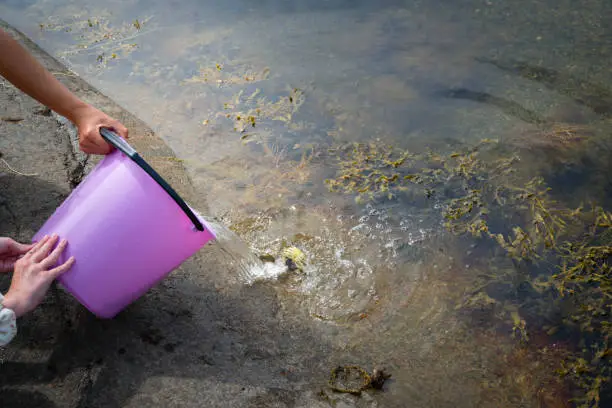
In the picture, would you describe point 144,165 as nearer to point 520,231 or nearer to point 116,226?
point 116,226

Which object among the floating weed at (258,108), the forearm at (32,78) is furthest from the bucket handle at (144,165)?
the floating weed at (258,108)

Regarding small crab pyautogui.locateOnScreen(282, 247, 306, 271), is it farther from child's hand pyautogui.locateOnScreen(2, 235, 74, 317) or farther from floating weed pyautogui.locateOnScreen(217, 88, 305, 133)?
floating weed pyautogui.locateOnScreen(217, 88, 305, 133)

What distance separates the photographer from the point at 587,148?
302cm

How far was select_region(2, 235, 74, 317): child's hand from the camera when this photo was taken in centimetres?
161

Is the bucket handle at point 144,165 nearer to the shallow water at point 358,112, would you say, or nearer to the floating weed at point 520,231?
the shallow water at point 358,112

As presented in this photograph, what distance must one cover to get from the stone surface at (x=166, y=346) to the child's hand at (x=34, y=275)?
280 millimetres

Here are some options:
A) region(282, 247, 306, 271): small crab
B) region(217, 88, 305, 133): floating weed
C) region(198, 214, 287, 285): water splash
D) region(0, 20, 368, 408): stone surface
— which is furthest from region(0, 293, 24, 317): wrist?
region(217, 88, 305, 133): floating weed

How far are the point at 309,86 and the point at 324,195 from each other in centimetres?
118

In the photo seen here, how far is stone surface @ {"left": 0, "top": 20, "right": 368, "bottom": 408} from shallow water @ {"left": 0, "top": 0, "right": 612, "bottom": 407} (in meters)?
0.14

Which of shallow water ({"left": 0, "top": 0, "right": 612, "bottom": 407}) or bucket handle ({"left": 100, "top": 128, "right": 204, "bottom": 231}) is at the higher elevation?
bucket handle ({"left": 100, "top": 128, "right": 204, "bottom": 231})

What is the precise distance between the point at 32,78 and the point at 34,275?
760 millimetres

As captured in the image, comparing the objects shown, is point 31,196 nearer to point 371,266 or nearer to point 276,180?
point 276,180

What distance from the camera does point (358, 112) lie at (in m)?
3.47

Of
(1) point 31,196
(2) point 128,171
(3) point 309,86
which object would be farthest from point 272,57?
(2) point 128,171
